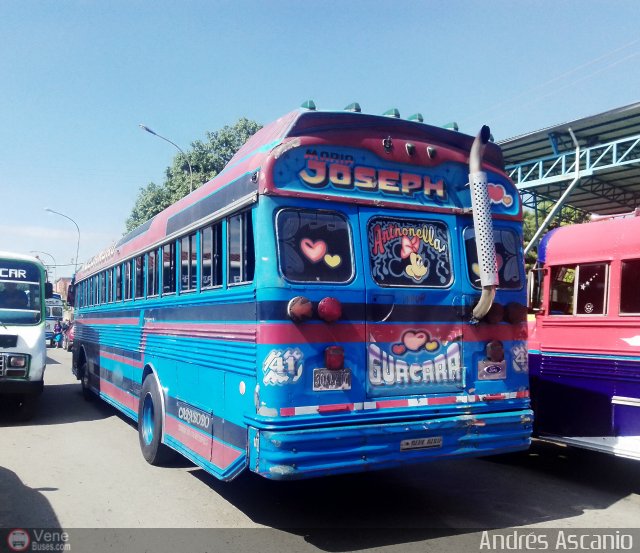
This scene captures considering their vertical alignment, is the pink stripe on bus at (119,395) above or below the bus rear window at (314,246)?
below

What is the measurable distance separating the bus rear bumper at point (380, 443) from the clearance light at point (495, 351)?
1.49ft

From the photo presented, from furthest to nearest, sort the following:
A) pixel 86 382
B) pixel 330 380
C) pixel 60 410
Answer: pixel 86 382 → pixel 60 410 → pixel 330 380

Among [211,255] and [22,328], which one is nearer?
[211,255]

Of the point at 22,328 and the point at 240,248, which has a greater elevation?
the point at 240,248

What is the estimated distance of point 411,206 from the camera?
16.4 ft

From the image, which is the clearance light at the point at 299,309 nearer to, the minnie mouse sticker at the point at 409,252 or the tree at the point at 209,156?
the minnie mouse sticker at the point at 409,252

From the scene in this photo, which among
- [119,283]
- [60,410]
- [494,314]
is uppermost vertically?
[119,283]

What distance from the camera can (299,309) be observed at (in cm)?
435

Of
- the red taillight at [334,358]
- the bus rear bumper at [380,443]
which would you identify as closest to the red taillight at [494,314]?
the bus rear bumper at [380,443]

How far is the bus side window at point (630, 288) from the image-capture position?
20.0 feet

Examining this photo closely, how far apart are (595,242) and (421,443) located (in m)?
3.36

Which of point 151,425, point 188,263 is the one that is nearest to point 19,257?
point 151,425

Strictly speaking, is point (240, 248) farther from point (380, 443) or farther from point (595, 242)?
point (595, 242)

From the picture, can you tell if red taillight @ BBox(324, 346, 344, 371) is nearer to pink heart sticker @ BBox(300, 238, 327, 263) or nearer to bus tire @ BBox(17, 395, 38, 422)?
pink heart sticker @ BBox(300, 238, 327, 263)
